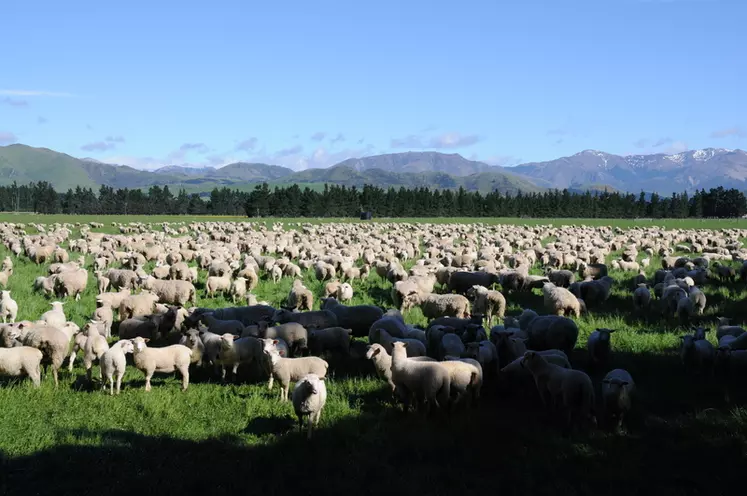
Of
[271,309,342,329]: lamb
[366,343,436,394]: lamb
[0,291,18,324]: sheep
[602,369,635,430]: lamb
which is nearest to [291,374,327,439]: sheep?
[366,343,436,394]: lamb

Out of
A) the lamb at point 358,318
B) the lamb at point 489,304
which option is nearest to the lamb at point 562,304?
the lamb at point 489,304

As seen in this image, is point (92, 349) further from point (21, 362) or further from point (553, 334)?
point (553, 334)

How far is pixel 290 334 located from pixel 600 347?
21.0 ft

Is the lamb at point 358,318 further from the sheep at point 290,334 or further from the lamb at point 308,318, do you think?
the sheep at point 290,334

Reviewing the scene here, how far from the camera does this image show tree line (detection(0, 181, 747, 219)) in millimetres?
112562

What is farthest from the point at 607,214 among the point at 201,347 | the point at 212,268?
the point at 201,347

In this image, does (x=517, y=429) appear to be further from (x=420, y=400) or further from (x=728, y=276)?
(x=728, y=276)

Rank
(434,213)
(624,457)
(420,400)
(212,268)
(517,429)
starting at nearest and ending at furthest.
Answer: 1. (624,457)
2. (517,429)
3. (420,400)
4. (212,268)
5. (434,213)

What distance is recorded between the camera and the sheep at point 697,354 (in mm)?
10641

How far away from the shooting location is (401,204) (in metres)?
122

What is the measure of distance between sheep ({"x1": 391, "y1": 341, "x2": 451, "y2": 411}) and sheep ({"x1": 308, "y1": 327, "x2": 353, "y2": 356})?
2995mm

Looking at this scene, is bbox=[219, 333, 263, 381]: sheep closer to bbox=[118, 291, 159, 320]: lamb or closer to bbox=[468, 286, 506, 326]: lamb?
bbox=[118, 291, 159, 320]: lamb

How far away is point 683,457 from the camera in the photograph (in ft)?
25.0

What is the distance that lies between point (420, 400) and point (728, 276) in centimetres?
1965
